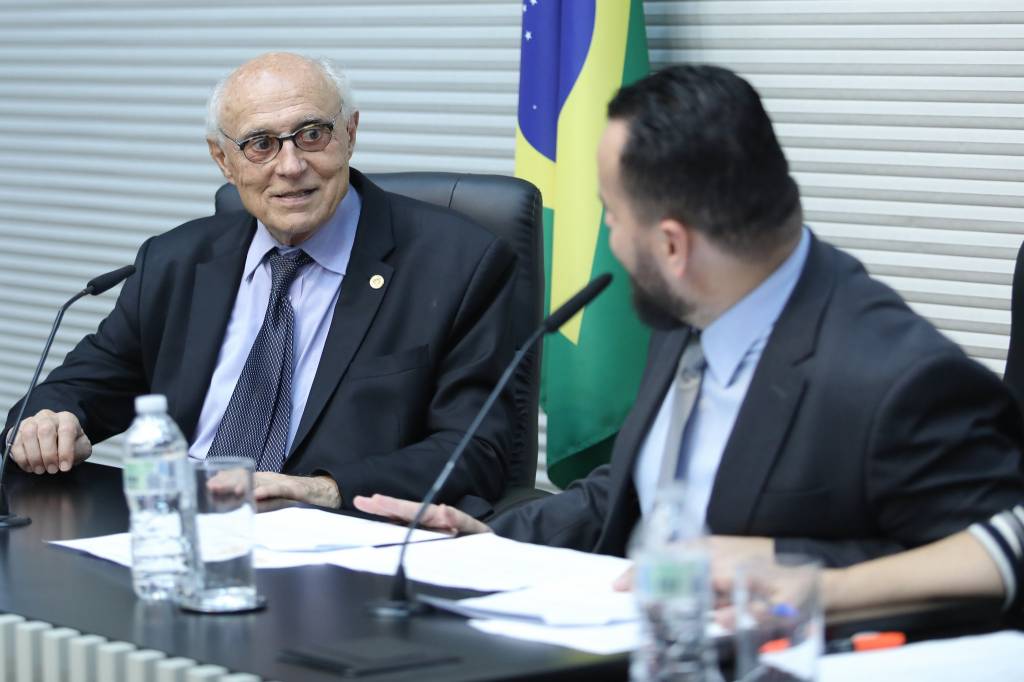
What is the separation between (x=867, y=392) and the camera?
178 centimetres

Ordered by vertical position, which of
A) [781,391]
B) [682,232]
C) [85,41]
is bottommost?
[781,391]

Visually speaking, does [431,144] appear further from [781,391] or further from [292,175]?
[781,391]

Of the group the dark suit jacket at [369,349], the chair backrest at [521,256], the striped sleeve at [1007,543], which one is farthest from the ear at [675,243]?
the chair backrest at [521,256]

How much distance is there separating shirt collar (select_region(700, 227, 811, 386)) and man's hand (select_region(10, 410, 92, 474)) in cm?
125

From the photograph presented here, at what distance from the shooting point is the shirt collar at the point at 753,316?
1910mm

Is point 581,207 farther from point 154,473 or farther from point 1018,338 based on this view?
point 154,473

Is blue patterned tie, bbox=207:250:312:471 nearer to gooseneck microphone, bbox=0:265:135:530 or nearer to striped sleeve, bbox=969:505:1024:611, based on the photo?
gooseneck microphone, bbox=0:265:135:530

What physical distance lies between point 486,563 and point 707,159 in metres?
0.56

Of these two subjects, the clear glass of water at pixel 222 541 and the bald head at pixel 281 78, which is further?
the bald head at pixel 281 78

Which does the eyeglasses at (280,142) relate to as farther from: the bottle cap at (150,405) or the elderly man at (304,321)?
the bottle cap at (150,405)

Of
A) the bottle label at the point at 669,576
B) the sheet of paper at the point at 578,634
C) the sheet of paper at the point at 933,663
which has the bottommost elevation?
the sheet of paper at the point at 578,634

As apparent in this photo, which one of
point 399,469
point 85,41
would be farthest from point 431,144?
point 399,469

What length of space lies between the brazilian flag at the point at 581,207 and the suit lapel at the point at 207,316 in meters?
0.86

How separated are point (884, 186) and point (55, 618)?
2563mm
